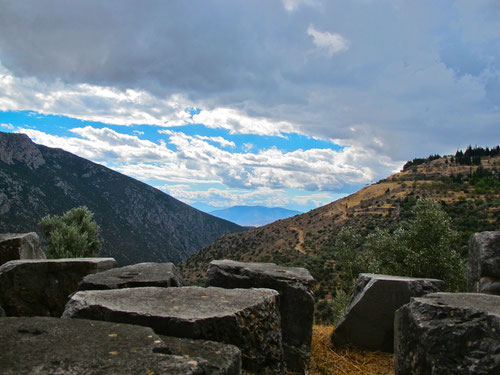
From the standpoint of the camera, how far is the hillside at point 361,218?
50719mm

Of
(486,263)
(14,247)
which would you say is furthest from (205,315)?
(14,247)

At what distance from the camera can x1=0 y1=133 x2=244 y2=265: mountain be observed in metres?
94.1

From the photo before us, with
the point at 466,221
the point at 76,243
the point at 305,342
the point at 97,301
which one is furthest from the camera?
the point at 466,221

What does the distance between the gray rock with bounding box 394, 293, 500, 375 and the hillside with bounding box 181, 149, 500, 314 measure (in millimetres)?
34448

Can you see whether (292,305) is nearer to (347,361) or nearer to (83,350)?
(347,361)

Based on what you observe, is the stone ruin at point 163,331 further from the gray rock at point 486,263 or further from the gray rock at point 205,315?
the gray rock at point 486,263

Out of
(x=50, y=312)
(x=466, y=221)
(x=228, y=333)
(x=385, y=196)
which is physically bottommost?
(x=50, y=312)

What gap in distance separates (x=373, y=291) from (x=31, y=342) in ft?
21.7

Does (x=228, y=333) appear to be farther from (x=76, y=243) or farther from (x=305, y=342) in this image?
(x=76, y=243)

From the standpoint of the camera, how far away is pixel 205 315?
458 centimetres

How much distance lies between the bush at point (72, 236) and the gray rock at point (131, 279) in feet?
70.0

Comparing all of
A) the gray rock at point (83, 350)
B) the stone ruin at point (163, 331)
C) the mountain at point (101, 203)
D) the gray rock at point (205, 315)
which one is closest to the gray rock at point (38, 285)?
the stone ruin at point (163, 331)

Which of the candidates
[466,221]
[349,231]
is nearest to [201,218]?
[466,221]

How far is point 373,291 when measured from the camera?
820 centimetres
